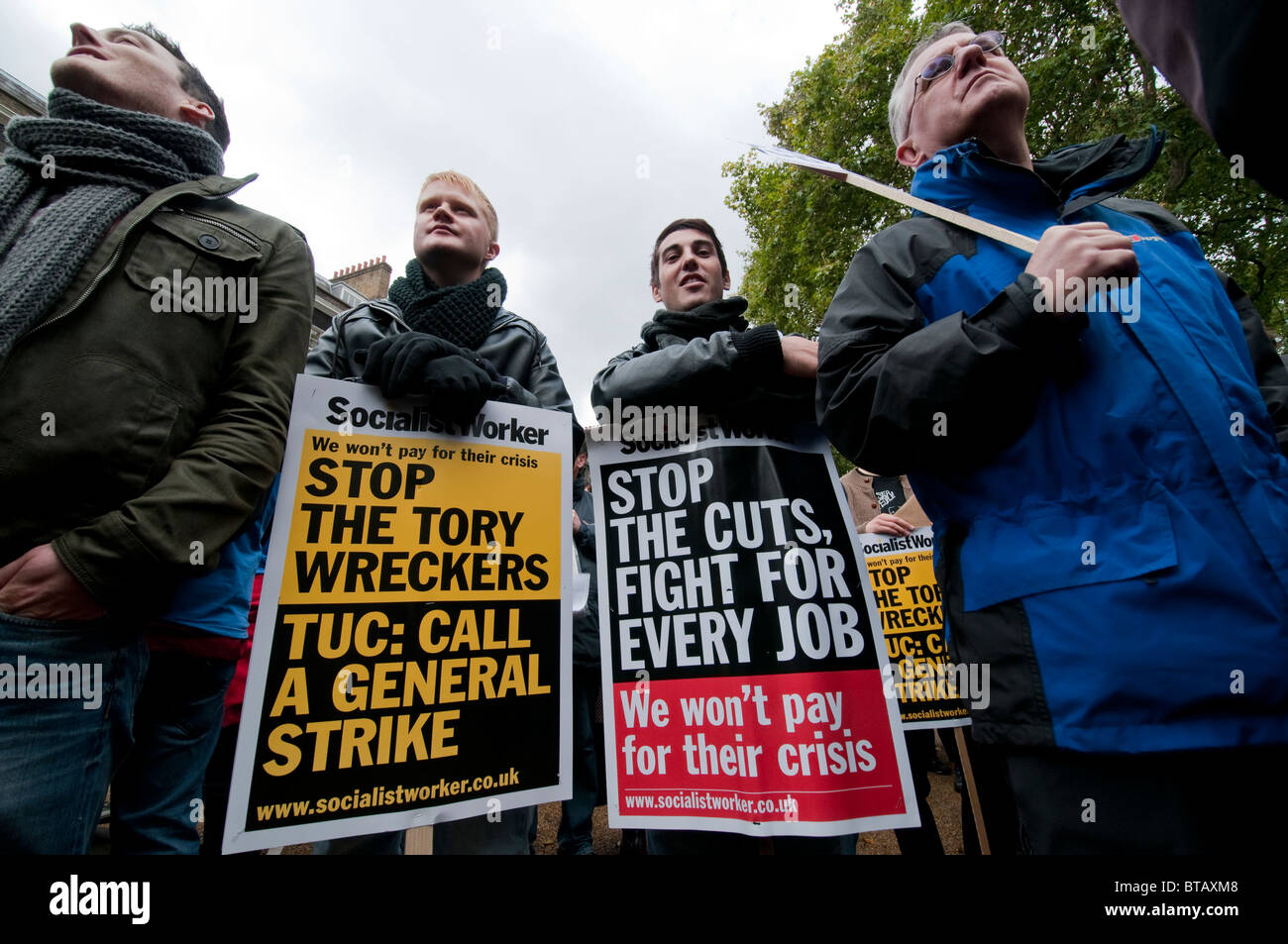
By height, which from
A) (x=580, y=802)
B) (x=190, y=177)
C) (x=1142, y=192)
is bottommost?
(x=580, y=802)

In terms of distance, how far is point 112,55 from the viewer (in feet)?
5.20

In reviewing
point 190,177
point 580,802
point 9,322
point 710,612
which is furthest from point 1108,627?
point 580,802

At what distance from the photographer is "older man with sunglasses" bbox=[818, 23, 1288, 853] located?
0.91 m

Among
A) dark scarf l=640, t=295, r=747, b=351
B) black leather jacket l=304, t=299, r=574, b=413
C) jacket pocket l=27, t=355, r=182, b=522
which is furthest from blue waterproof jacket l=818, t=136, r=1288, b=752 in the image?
jacket pocket l=27, t=355, r=182, b=522

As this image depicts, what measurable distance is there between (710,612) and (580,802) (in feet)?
7.43

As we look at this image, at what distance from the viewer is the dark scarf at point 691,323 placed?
2088 millimetres

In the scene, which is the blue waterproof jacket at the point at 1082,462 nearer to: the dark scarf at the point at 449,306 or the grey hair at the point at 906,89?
the grey hair at the point at 906,89

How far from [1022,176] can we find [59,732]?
2.32m

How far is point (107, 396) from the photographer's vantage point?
48.8 inches

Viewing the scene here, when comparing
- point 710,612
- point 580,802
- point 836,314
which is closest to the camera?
point 836,314

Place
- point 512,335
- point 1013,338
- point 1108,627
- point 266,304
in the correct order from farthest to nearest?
point 512,335
point 266,304
point 1013,338
point 1108,627

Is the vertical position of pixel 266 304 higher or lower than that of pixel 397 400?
higher

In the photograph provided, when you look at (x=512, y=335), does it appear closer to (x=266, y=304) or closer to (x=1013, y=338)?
(x=266, y=304)
